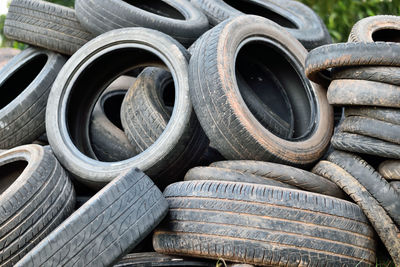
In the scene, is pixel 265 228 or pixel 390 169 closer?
pixel 265 228

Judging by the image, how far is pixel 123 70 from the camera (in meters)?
4.83

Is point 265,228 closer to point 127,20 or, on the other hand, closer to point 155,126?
point 155,126

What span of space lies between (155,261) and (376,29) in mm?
2625

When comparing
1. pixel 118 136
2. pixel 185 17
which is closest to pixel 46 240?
pixel 118 136

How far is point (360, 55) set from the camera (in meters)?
3.42

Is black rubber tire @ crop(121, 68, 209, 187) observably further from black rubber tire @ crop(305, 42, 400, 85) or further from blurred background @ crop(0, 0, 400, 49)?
blurred background @ crop(0, 0, 400, 49)

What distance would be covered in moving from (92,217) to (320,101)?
2.16 metres

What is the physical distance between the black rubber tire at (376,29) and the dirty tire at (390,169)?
3.49 feet

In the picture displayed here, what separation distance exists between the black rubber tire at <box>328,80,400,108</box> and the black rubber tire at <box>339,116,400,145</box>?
4.7 inches

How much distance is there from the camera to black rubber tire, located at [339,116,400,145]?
3.39 metres

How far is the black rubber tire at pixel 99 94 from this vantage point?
3.87 m

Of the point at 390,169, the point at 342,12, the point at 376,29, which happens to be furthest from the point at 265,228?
the point at 342,12

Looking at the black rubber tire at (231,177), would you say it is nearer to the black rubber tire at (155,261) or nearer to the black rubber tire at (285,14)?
the black rubber tire at (155,261)

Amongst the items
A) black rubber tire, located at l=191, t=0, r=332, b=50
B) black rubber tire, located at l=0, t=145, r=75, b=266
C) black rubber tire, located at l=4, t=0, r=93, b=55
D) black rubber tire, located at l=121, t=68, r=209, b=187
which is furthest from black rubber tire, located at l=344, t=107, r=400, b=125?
black rubber tire, located at l=4, t=0, r=93, b=55
